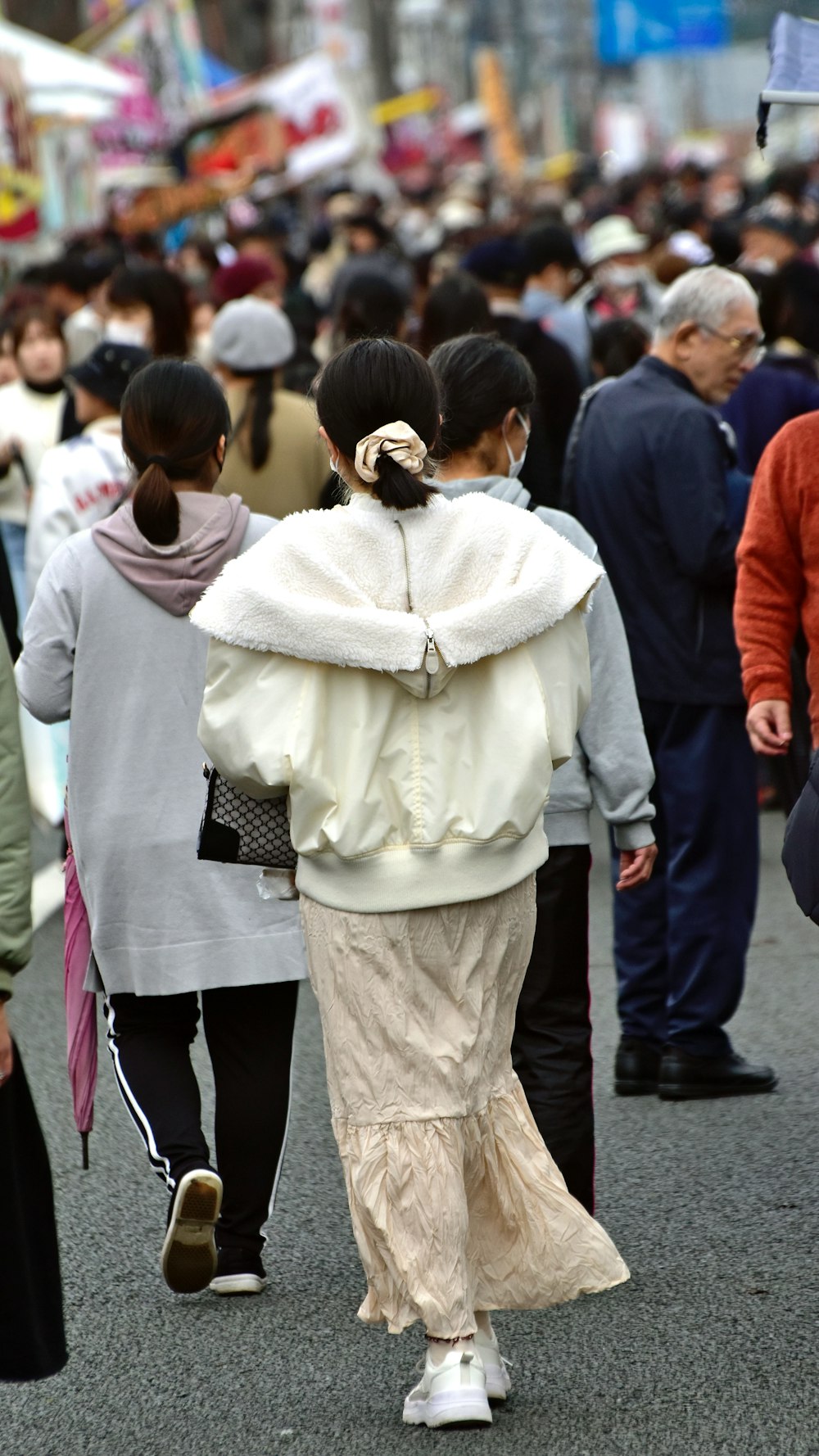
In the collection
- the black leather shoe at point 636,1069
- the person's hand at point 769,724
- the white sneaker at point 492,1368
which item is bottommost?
the black leather shoe at point 636,1069

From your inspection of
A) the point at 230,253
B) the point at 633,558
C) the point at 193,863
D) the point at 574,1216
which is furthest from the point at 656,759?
the point at 230,253

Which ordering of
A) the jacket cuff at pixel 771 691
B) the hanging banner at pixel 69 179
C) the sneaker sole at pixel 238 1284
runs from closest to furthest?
the sneaker sole at pixel 238 1284 < the jacket cuff at pixel 771 691 < the hanging banner at pixel 69 179

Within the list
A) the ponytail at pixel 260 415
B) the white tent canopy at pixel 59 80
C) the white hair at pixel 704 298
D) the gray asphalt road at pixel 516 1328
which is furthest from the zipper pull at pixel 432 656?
the white tent canopy at pixel 59 80

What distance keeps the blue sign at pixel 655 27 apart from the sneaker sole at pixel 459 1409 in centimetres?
3144

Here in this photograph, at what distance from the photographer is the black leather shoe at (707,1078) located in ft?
19.1

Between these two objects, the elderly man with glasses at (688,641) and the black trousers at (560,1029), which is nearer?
the black trousers at (560,1029)

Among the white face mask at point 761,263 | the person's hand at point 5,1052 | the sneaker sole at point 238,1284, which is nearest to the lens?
the person's hand at point 5,1052

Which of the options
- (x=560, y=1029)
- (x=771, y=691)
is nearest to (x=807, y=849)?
(x=560, y=1029)

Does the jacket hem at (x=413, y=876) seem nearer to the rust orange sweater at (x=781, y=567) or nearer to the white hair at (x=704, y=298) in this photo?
the rust orange sweater at (x=781, y=567)

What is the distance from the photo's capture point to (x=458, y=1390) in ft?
12.2

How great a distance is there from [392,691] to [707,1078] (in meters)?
2.48

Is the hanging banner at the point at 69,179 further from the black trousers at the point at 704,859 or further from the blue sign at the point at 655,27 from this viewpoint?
the black trousers at the point at 704,859

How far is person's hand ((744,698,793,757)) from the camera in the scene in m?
5.00

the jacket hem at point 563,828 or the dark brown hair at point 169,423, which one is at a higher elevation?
the dark brown hair at point 169,423
